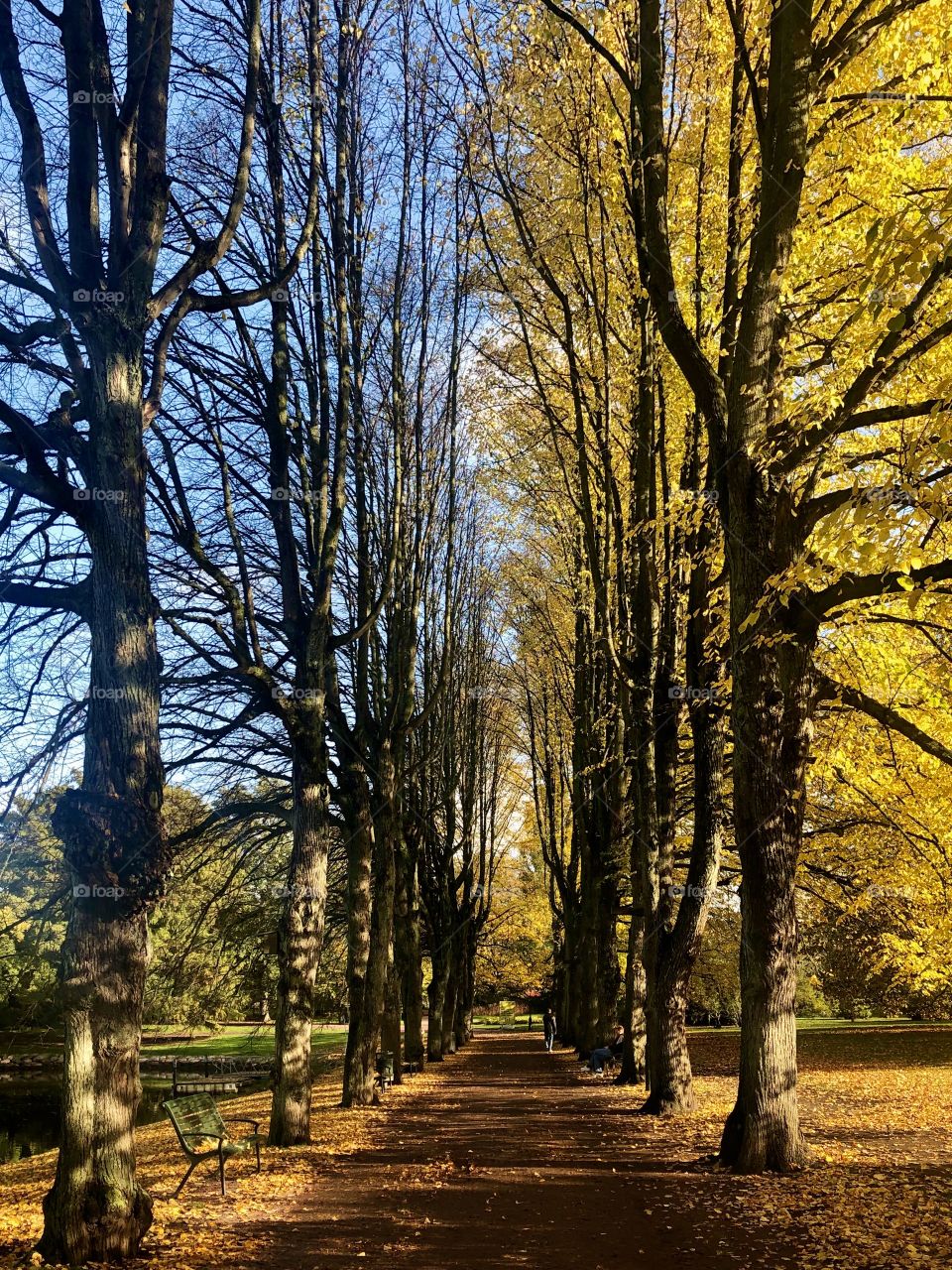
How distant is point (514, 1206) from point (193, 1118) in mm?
2586

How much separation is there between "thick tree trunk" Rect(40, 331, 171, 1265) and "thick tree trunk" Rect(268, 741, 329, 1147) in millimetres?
4090

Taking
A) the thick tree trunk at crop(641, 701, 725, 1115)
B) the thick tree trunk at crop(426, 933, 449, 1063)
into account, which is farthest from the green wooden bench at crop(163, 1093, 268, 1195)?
the thick tree trunk at crop(426, 933, 449, 1063)

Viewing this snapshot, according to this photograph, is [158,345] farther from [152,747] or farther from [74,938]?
[74,938]

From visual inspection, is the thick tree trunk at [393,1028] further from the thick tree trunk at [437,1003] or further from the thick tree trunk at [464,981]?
the thick tree trunk at [464,981]

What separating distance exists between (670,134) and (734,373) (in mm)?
4499

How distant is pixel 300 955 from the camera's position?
32.7 ft

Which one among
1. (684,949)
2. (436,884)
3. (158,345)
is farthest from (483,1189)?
(436,884)

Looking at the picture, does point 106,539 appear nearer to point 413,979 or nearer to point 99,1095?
point 99,1095

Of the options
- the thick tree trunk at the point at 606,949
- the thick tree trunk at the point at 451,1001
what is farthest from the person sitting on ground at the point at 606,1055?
the thick tree trunk at the point at 451,1001

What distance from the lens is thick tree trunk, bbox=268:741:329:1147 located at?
9.83 metres

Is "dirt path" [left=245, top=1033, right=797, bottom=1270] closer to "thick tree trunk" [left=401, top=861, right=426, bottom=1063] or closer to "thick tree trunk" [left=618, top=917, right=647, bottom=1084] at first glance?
"thick tree trunk" [left=618, top=917, right=647, bottom=1084]

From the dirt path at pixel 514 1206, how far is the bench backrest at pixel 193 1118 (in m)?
0.94

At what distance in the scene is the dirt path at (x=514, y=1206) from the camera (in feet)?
18.5

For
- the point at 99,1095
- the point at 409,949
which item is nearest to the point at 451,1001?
the point at 409,949
